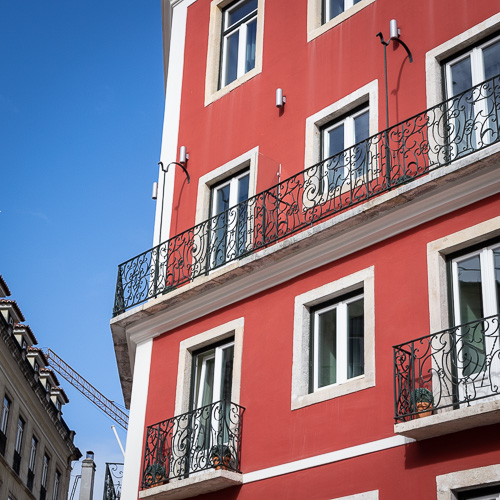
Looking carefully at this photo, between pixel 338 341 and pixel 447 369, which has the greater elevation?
pixel 338 341

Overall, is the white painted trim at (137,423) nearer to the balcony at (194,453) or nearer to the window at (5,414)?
the balcony at (194,453)

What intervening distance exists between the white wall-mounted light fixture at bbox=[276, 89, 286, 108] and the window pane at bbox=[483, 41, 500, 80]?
404 cm

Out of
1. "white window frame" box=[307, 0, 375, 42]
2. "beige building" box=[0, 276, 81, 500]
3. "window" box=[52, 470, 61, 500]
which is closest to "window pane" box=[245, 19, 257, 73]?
"white window frame" box=[307, 0, 375, 42]

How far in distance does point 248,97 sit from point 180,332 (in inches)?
186

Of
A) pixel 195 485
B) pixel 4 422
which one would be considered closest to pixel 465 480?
pixel 195 485

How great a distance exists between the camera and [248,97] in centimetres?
1903

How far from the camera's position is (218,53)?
2055 centimetres

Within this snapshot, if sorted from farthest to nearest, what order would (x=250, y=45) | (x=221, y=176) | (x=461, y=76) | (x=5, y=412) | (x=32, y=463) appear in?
(x=32, y=463)
(x=5, y=412)
(x=250, y=45)
(x=221, y=176)
(x=461, y=76)

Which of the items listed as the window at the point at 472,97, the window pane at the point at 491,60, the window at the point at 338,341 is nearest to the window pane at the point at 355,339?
the window at the point at 338,341

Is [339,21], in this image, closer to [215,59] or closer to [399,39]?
[399,39]

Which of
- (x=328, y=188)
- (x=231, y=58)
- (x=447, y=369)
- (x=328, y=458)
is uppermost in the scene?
(x=231, y=58)

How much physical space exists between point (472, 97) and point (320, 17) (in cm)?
447

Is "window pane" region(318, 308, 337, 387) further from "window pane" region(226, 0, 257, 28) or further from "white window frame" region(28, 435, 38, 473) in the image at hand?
"white window frame" region(28, 435, 38, 473)

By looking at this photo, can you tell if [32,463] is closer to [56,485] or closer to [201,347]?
[56,485]
